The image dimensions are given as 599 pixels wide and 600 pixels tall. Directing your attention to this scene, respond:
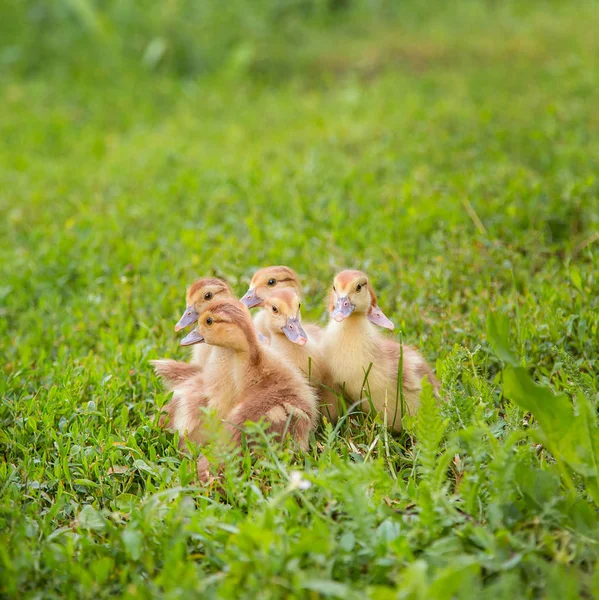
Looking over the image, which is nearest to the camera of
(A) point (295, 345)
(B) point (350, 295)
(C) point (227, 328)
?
(C) point (227, 328)

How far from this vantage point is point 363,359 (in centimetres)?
380

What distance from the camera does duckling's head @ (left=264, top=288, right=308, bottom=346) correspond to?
3785mm

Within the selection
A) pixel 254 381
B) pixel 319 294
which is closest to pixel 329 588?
pixel 254 381

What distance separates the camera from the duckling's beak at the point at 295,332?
371 cm

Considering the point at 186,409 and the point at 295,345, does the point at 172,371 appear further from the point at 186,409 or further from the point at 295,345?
the point at 295,345

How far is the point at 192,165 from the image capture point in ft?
26.9

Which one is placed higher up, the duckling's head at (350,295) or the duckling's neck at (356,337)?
the duckling's head at (350,295)

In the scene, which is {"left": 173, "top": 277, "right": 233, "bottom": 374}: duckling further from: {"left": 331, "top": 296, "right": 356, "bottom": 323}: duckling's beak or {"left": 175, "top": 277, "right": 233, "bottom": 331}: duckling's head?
{"left": 331, "top": 296, "right": 356, "bottom": 323}: duckling's beak

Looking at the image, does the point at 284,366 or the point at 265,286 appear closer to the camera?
the point at 284,366

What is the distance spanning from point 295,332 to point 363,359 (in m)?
0.35

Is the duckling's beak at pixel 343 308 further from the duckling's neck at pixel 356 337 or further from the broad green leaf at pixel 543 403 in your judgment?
the broad green leaf at pixel 543 403

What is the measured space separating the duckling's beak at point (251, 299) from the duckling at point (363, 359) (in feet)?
1.75

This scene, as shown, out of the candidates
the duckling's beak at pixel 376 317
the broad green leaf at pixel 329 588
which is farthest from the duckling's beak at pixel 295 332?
the broad green leaf at pixel 329 588

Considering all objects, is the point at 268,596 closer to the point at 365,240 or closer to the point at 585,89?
the point at 365,240
